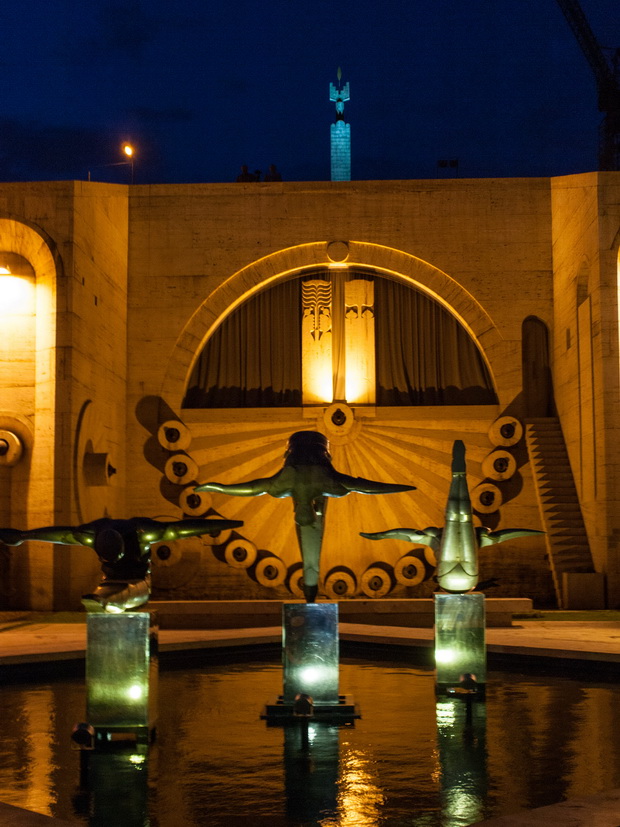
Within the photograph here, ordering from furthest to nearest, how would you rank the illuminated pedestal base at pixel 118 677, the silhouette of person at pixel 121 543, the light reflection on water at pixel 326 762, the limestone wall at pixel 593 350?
1. the limestone wall at pixel 593 350
2. the silhouette of person at pixel 121 543
3. the illuminated pedestal base at pixel 118 677
4. the light reflection on water at pixel 326 762

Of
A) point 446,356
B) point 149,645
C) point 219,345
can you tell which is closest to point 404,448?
point 446,356

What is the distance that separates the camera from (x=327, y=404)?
2062 centimetres

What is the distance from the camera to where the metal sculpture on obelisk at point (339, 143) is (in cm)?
2703

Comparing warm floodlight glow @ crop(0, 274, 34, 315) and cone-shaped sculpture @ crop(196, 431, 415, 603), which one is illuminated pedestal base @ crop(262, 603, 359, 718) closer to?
cone-shaped sculpture @ crop(196, 431, 415, 603)

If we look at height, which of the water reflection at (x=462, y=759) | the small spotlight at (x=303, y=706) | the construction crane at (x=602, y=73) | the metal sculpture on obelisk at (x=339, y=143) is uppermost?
the construction crane at (x=602, y=73)

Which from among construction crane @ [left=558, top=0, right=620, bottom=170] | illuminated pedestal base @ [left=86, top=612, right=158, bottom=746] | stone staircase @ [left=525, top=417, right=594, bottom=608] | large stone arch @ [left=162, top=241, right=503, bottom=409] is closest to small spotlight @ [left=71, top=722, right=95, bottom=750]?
illuminated pedestal base @ [left=86, top=612, right=158, bottom=746]

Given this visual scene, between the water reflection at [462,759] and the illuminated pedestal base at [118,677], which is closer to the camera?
the water reflection at [462,759]

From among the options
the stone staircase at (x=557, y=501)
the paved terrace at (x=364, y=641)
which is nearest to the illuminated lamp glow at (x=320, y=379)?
the stone staircase at (x=557, y=501)

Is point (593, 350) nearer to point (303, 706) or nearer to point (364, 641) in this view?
point (364, 641)

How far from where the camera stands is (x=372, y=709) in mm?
8008

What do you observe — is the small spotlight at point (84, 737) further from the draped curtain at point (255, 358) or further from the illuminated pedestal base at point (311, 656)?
the draped curtain at point (255, 358)

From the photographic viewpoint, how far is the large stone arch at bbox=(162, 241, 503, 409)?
66.7ft

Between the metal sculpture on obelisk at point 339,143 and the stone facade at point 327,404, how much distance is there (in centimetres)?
678

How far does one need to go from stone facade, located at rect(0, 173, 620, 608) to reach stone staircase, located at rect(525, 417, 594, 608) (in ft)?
0.75
